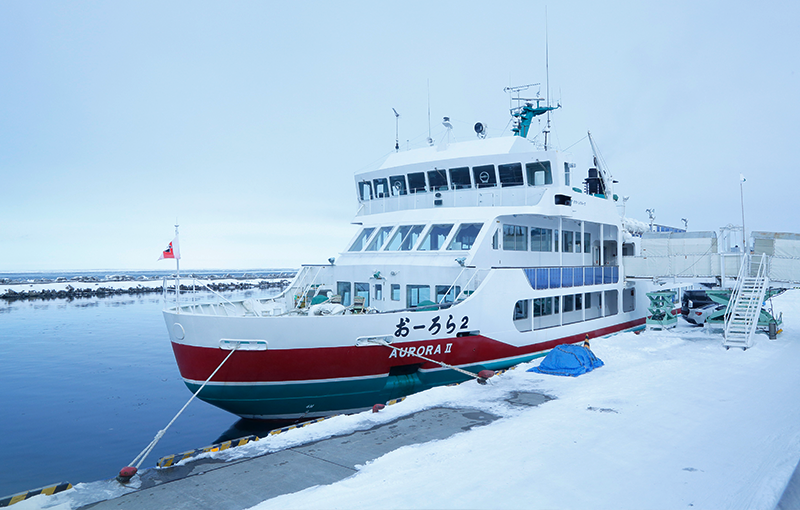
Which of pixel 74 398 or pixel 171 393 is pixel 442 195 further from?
pixel 74 398

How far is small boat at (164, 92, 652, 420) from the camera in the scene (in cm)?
1094

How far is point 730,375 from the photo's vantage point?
12531 millimetres

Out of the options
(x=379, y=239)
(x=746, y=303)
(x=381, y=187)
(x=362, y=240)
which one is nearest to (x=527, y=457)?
(x=379, y=239)

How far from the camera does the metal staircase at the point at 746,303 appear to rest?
55.3 ft

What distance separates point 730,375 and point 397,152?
42.3 ft

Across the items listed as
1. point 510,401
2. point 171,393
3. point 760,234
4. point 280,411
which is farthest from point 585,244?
point 171,393

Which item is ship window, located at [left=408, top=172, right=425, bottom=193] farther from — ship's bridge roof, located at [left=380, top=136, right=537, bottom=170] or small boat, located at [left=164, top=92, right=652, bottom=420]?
ship's bridge roof, located at [left=380, top=136, right=537, bottom=170]

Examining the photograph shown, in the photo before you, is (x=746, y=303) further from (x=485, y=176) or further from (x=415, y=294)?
(x=415, y=294)

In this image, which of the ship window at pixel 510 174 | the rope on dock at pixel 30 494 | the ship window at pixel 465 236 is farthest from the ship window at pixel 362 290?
the rope on dock at pixel 30 494

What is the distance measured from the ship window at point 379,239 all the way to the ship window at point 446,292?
339cm

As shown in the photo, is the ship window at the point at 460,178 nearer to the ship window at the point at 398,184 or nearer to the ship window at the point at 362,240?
the ship window at the point at 398,184

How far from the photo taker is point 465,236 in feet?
51.1

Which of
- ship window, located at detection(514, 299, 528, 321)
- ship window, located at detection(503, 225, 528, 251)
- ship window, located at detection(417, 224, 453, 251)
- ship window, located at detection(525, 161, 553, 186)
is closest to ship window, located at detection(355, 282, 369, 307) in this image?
ship window, located at detection(417, 224, 453, 251)

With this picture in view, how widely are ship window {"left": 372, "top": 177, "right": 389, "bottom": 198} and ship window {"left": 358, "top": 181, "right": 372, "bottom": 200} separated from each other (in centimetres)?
31
